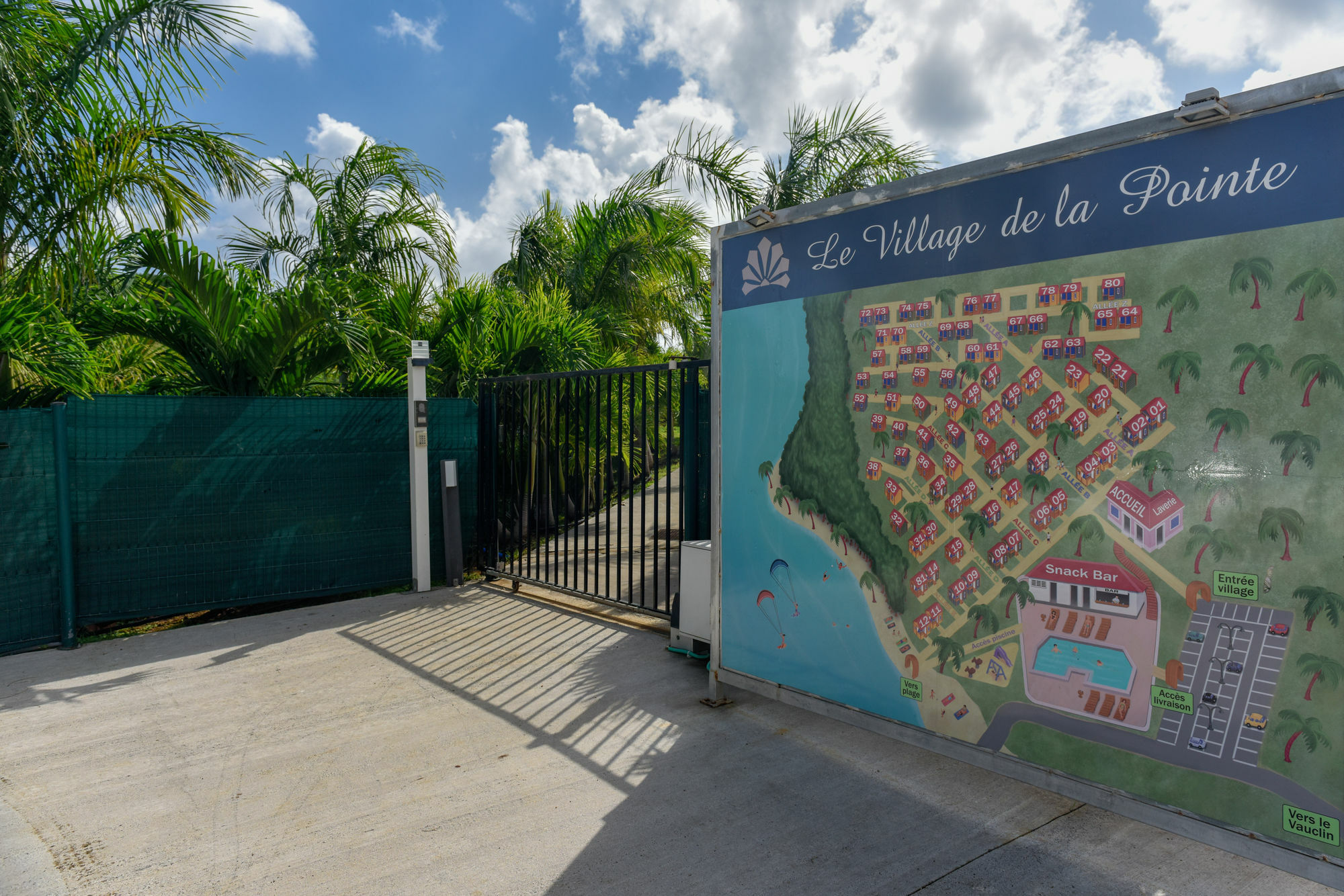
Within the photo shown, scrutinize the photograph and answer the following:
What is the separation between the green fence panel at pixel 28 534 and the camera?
5.93 m

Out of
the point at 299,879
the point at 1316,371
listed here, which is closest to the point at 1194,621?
the point at 1316,371

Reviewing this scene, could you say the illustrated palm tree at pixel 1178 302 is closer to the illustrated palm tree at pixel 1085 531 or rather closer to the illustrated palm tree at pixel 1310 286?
the illustrated palm tree at pixel 1310 286

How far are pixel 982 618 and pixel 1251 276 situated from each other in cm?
167

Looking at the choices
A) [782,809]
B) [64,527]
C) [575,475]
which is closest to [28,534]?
[64,527]

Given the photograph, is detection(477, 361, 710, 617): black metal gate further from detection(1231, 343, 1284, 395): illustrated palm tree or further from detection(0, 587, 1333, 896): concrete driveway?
detection(1231, 343, 1284, 395): illustrated palm tree

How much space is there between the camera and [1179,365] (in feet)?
9.41

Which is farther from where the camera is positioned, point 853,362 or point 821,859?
point 853,362

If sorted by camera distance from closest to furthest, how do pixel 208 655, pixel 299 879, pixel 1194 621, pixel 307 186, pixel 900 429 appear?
pixel 1194 621 → pixel 299 879 → pixel 900 429 → pixel 208 655 → pixel 307 186

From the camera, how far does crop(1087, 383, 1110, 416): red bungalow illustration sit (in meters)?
3.04

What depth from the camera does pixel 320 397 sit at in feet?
25.2

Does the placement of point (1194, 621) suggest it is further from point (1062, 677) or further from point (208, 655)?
point (208, 655)

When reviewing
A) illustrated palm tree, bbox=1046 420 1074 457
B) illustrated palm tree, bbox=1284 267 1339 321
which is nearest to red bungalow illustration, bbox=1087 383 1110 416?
illustrated palm tree, bbox=1046 420 1074 457

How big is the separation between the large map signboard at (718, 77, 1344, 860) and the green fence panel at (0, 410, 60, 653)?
19.4 ft

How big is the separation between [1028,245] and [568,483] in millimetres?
5774
